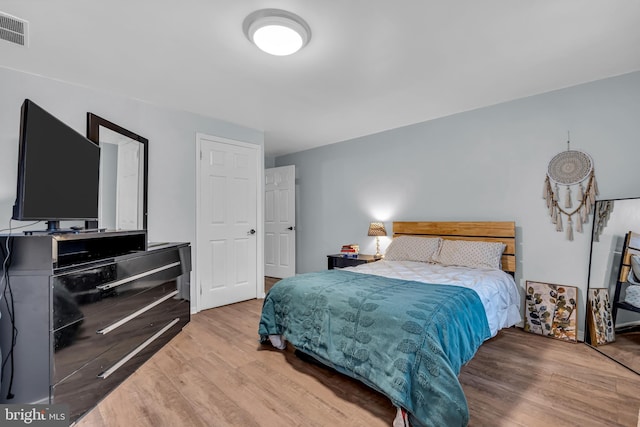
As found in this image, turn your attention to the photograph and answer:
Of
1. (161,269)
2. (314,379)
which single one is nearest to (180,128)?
(161,269)

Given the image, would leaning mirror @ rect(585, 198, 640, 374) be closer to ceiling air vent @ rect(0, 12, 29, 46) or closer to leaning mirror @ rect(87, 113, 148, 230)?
leaning mirror @ rect(87, 113, 148, 230)

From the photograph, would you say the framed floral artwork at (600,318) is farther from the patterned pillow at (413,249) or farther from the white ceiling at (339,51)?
the white ceiling at (339,51)

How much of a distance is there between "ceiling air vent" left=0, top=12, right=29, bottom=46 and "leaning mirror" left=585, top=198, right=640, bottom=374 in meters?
4.56

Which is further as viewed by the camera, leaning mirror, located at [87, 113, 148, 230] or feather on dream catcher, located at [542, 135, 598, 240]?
feather on dream catcher, located at [542, 135, 598, 240]

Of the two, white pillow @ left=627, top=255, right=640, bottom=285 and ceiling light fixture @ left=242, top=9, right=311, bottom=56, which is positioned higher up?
ceiling light fixture @ left=242, top=9, right=311, bottom=56

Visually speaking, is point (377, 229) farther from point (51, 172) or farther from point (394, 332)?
point (51, 172)

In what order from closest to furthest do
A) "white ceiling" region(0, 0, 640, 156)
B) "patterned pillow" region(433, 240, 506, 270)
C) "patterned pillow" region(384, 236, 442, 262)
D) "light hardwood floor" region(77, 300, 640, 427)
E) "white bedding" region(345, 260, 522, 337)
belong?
1. "light hardwood floor" region(77, 300, 640, 427)
2. "white ceiling" region(0, 0, 640, 156)
3. "white bedding" region(345, 260, 522, 337)
4. "patterned pillow" region(433, 240, 506, 270)
5. "patterned pillow" region(384, 236, 442, 262)

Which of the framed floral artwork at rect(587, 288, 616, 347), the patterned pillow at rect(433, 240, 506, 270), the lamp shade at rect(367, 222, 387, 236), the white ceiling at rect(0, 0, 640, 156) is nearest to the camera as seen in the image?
the white ceiling at rect(0, 0, 640, 156)

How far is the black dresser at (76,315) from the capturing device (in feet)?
4.83

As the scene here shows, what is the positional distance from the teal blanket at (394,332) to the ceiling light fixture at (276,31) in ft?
5.64

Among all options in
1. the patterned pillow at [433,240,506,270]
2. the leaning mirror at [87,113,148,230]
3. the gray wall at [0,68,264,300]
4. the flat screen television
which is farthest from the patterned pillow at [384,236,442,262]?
the flat screen television

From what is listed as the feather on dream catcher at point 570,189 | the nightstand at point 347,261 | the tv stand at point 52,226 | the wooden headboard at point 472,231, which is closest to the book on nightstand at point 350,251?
the nightstand at point 347,261

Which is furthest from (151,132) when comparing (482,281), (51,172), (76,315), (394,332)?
(482,281)

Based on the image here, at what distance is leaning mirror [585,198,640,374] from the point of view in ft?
7.75
